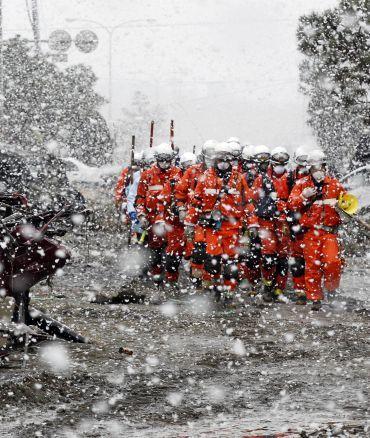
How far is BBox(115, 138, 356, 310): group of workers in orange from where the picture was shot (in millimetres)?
9914

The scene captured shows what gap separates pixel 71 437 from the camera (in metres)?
4.59

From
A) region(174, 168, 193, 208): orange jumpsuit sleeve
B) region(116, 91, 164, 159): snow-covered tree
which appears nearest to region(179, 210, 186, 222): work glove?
region(174, 168, 193, 208): orange jumpsuit sleeve

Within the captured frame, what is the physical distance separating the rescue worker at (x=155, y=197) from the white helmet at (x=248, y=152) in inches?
41.3

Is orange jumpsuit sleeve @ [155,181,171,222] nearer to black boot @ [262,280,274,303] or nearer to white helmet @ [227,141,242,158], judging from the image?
white helmet @ [227,141,242,158]

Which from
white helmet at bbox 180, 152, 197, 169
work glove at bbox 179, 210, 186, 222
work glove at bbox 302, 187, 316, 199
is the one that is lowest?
work glove at bbox 179, 210, 186, 222

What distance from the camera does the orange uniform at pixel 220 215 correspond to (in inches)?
394

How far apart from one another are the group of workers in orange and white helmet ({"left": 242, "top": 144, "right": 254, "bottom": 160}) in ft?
0.10

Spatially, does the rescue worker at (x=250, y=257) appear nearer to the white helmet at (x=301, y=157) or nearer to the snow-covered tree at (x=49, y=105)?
the white helmet at (x=301, y=157)

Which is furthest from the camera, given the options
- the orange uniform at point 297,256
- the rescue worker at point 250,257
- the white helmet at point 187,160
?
the white helmet at point 187,160

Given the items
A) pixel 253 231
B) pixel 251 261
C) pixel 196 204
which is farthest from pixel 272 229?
pixel 196 204

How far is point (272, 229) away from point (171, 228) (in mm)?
1632

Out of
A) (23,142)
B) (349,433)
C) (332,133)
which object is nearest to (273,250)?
(349,433)

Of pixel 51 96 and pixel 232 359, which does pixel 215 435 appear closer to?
pixel 232 359

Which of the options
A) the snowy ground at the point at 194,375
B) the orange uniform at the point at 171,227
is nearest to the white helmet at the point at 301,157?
the orange uniform at the point at 171,227
